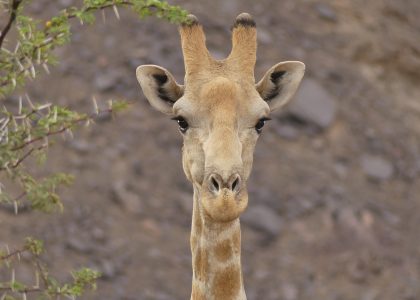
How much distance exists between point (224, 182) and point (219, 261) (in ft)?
→ 3.31

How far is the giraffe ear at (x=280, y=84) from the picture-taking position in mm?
10281

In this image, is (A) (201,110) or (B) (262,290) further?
(B) (262,290)

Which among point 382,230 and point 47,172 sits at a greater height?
point 47,172

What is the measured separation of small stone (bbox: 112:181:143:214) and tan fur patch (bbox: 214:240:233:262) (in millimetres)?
11791

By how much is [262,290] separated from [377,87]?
19.9 feet

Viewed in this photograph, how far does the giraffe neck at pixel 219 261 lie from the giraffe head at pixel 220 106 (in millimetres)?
234

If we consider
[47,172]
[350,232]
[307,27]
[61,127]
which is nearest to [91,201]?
[47,172]

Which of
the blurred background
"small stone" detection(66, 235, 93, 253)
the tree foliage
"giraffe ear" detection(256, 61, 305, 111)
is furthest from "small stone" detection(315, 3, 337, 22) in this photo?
"giraffe ear" detection(256, 61, 305, 111)

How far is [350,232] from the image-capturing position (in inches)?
868

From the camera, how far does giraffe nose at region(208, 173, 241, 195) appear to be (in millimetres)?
8633

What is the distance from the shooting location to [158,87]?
10.1 meters

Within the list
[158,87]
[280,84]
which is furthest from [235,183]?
[280,84]

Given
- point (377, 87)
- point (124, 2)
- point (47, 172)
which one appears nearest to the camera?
point (124, 2)

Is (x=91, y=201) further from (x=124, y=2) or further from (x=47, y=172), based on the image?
(x=124, y=2)
